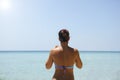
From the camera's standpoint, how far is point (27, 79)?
716 inches

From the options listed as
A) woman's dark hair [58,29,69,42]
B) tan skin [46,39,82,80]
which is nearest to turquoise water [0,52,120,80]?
tan skin [46,39,82,80]

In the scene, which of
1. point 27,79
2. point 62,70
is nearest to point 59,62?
point 62,70

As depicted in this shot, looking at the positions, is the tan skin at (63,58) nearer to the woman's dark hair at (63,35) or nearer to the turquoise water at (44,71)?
the woman's dark hair at (63,35)

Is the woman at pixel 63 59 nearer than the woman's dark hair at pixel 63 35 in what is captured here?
No

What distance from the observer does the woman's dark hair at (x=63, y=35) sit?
3.58 metres

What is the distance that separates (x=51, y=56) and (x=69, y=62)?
226 millimetres

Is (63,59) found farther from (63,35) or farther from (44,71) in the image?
(44,71)

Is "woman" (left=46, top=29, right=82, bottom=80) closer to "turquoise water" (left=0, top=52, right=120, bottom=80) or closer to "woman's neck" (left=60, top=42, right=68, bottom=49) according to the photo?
"woman's neck" (left=60, top=42, right=68, bottom=49)

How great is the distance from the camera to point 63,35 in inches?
141

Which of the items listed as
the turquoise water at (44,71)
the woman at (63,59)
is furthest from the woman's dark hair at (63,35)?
the turquoise water at (44,71)

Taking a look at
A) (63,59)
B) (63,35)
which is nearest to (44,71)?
(63,59)

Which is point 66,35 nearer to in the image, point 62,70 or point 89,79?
point 62,70

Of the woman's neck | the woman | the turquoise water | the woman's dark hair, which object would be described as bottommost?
the turquoise water

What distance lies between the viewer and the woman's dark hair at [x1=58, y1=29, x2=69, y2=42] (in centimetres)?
358
